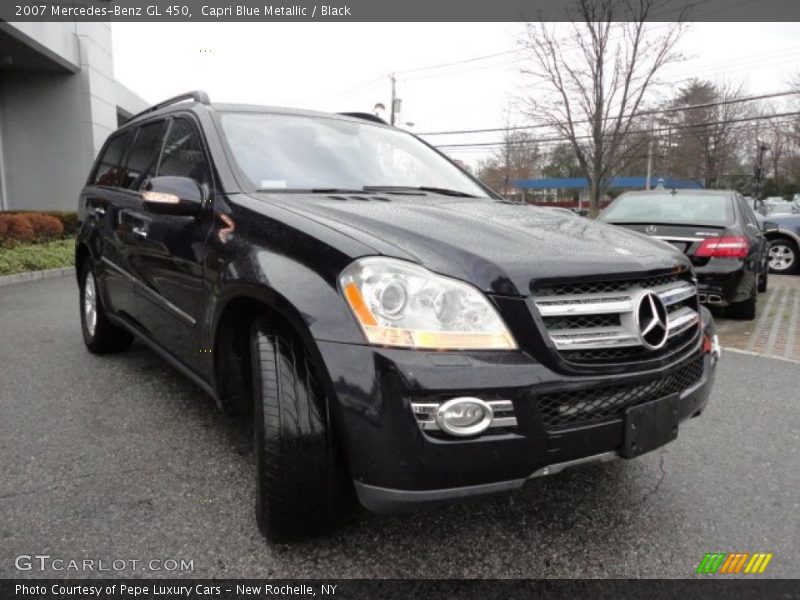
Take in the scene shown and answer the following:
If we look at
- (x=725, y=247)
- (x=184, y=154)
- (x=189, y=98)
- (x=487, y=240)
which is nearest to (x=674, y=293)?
(x=487, y=240)

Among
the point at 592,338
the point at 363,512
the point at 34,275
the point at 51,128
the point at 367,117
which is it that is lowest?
the point at 34,275

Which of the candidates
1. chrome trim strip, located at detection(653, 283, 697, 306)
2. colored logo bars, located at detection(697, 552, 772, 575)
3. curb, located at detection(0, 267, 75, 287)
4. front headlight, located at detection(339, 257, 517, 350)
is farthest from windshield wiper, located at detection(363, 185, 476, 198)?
curb, located at detection(0, 267, 75, 287)

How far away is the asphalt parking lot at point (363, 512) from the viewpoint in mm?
2062

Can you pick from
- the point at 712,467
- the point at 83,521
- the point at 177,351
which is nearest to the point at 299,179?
the point at 177,351

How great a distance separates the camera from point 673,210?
20.5 ft

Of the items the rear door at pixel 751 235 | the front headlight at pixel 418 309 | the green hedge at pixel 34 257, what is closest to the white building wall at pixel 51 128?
the green hedge at pixel 34 257

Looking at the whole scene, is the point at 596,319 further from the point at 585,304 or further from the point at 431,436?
the point at 431,436

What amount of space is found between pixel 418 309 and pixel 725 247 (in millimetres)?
4971

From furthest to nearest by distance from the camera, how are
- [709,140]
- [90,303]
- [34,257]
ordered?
[709,140], [34,257], [90,303]

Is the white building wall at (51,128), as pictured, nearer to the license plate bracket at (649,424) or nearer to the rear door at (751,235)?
the rear door at (751,235)

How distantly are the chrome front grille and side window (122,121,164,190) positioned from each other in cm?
249

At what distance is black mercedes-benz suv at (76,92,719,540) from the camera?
5.57ft

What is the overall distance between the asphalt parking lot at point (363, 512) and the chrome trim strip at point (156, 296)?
661 mm

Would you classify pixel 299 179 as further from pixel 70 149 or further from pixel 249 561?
pixel 70 149
